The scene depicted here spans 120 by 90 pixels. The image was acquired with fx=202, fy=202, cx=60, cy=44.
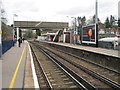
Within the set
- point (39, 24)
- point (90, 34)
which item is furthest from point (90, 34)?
point (39, 24)

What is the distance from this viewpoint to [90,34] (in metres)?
29.3

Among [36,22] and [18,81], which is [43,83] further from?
[36,22]

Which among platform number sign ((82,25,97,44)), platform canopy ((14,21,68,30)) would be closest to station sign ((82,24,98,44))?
platform number sign ((82,25,97,44))

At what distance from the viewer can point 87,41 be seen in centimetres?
3106

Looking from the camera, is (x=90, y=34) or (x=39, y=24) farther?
(x=39, y=24)

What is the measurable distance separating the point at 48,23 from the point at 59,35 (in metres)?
9.73

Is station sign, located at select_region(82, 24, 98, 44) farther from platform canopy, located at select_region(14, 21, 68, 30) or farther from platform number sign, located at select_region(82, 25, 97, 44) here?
platform canopy, located at select_region(14, 21, 68, 30)

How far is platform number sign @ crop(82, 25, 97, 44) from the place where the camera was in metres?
27.3

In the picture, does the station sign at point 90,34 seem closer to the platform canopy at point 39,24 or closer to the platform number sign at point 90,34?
the platform number sign at point 90,34

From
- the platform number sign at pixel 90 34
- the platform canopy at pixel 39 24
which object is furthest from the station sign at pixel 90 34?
the platform canopy at pixel 39 24

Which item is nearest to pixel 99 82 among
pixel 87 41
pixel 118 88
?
pixel 118 88

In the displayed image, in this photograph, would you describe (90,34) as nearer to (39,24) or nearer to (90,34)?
(90,34)

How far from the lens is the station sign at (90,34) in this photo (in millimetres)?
27188

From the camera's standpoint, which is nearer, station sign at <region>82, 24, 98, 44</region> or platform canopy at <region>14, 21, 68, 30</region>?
station sign at <region>82, 24, 98, 44</region>
